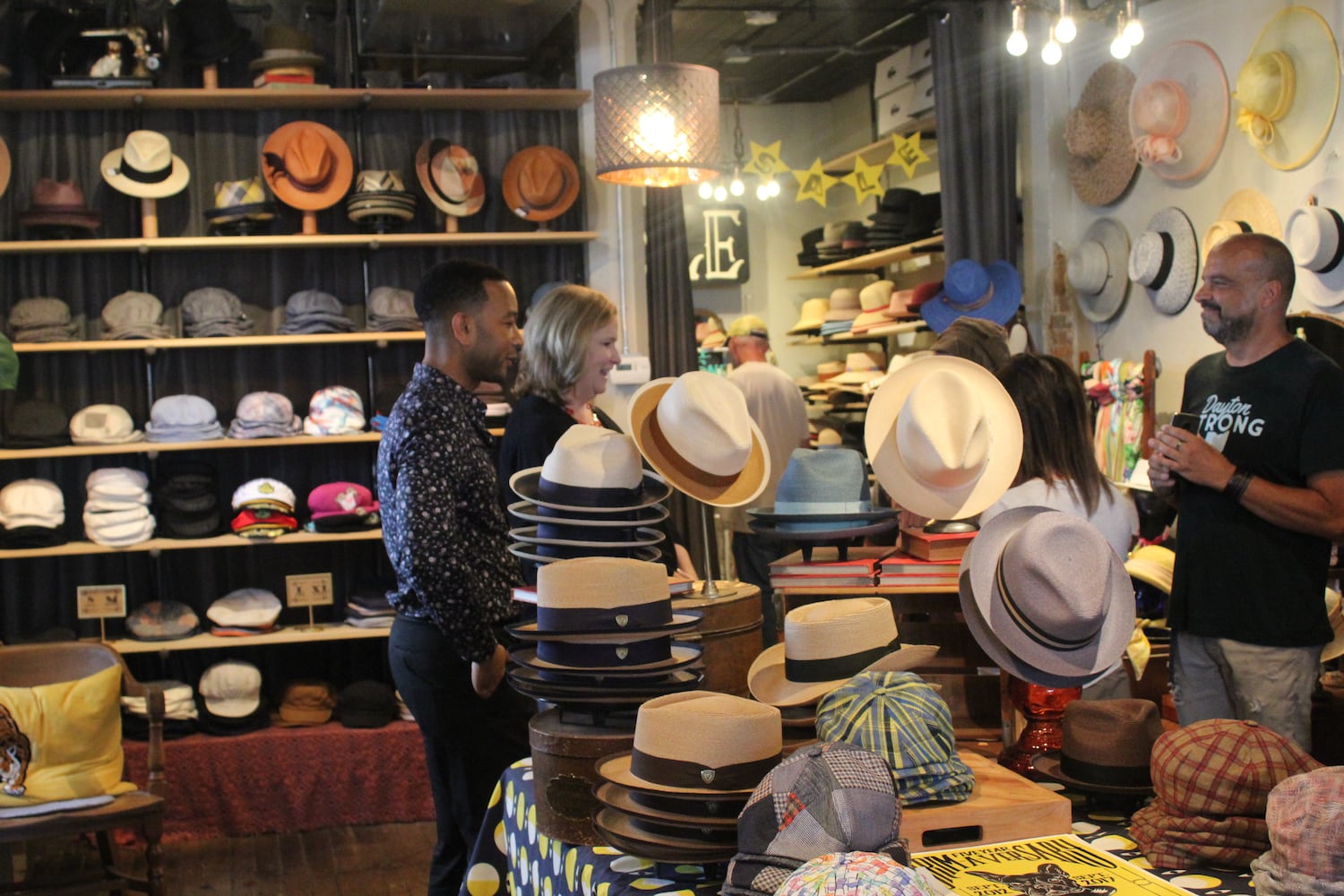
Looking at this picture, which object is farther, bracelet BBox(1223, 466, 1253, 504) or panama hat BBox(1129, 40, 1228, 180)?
panama hat BBox(1129, 40, 1228, 180)

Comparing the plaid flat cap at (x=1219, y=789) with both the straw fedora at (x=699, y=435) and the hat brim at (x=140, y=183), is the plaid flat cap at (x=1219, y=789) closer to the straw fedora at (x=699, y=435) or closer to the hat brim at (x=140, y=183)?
the straw fedora at (x=699, y=435)

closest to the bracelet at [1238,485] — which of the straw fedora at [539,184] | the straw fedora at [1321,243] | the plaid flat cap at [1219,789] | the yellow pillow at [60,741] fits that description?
the plaid flat cap at [1219,789]

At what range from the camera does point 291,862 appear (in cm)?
489

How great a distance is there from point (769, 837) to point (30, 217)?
191 inches

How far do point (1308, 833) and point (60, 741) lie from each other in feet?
11.4

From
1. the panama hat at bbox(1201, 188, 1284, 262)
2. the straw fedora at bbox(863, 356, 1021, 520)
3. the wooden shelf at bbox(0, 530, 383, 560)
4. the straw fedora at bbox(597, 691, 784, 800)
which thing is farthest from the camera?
the wooden shelf at bbox(0, 530, 383, 560)

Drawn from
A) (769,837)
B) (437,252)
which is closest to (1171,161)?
(437,252)

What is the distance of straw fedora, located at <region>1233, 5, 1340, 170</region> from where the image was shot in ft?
13.5

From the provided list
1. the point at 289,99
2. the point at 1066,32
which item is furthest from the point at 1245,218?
the point at 289,99

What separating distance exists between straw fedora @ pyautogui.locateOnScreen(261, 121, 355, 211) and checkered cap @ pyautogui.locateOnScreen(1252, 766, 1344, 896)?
4.82 metres

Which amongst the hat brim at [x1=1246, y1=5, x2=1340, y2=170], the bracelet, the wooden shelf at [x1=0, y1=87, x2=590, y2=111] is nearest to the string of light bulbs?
the hat brim at [x1=1246, y1=5, x2=1340, y2=170]

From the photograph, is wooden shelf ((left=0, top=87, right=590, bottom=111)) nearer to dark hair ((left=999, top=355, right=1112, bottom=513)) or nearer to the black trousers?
the black trousers

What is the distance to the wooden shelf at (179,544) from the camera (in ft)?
17.0

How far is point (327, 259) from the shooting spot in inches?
231
